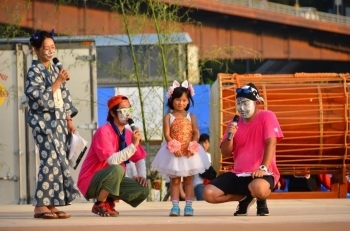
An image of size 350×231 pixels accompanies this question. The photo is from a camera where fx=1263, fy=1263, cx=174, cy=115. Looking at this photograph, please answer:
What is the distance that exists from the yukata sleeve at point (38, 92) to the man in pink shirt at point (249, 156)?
5.42 feet

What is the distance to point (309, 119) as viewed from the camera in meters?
16.6

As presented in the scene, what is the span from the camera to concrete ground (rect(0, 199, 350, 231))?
9695 millimetres

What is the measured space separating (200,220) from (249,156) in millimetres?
1191

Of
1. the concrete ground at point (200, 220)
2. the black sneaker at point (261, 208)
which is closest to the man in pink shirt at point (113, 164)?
the concrete ground at point (200, 220)

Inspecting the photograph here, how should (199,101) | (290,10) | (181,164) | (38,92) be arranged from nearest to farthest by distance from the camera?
(38,92) < (181,164) < (199,101) < (290,10)

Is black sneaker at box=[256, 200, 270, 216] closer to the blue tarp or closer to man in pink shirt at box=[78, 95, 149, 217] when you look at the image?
man in pink shirt at box=[78, 95, 149, 217]

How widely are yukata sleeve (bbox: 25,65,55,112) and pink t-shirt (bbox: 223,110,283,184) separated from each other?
1685mm

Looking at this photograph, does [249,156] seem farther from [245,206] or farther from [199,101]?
[199,101]

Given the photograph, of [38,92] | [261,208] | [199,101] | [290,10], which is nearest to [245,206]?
[261,208]

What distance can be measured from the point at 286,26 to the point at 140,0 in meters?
31.4

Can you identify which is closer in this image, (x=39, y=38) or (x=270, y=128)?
(x=39, y=38)

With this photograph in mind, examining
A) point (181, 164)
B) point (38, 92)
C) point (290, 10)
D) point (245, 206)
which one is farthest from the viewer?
point (290, 10)

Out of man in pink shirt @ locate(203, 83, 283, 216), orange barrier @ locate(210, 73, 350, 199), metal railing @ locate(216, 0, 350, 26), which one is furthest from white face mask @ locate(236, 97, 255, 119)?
metal railing @ locate(216, 0, 350, 26)

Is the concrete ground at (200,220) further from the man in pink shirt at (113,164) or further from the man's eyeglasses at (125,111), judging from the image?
the man's eyeglasses at (125,111)
